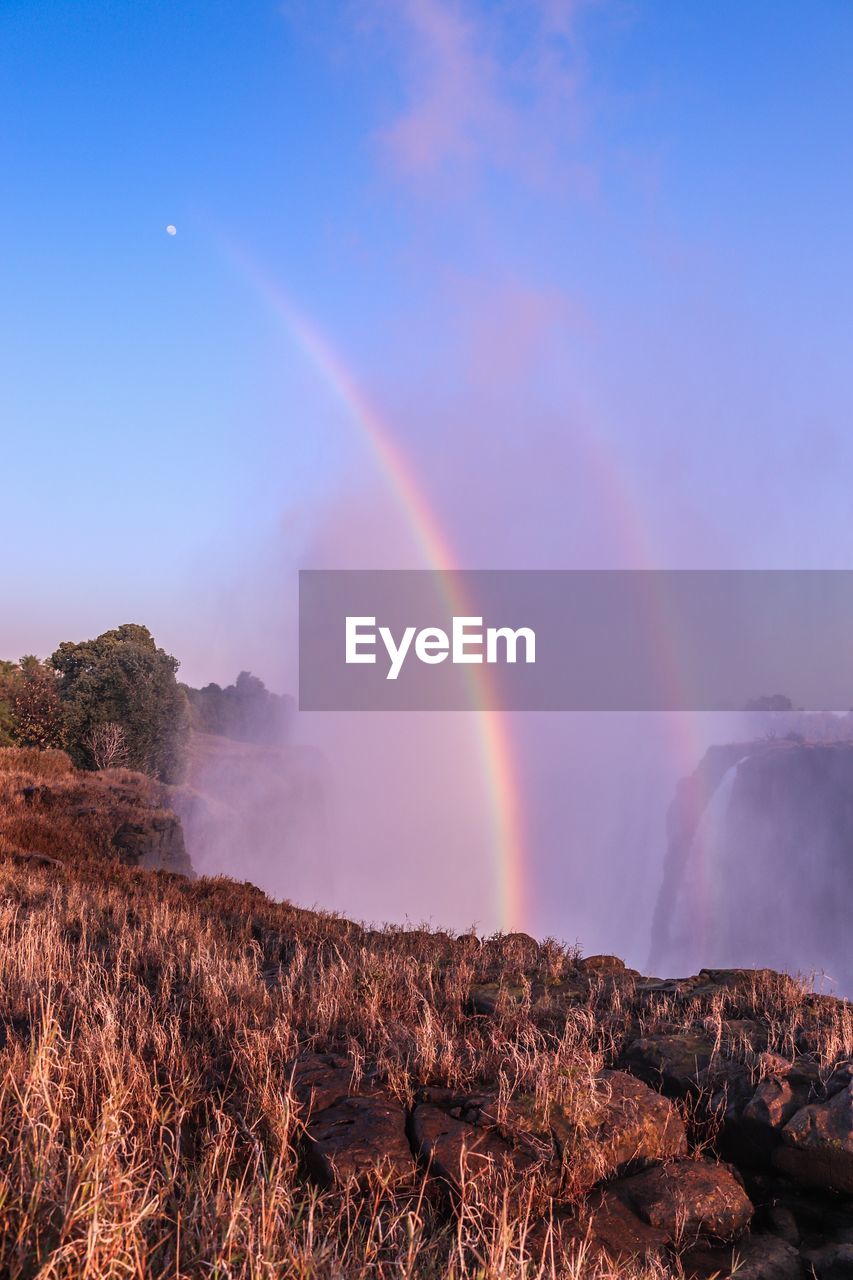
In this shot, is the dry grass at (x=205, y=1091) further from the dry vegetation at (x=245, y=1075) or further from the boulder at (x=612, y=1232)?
the boulder at (x=612, y=1232)

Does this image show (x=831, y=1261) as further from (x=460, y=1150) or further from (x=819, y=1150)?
(x=460, y=1150)

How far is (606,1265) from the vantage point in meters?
3.98

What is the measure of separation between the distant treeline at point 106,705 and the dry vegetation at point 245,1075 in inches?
1469

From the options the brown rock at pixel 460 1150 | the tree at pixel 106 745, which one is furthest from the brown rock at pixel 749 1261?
the tree at pixel 106 745

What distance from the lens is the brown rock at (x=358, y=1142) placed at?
14.6ft

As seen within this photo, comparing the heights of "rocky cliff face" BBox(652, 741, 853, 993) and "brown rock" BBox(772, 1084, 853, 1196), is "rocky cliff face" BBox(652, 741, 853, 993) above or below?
below

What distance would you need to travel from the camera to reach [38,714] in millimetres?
46469

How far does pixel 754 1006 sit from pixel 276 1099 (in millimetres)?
5549

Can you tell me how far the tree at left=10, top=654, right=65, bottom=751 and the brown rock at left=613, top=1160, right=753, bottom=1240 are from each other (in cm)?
4662

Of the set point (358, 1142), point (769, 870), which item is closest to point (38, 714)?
point (358, 1142)

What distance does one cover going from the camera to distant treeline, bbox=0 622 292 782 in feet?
153

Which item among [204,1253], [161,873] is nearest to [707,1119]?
[204,1253]

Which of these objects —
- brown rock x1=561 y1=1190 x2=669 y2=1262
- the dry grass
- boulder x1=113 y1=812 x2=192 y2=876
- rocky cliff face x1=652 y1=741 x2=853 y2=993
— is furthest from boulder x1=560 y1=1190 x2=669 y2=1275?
rocky cliff face x1=652 y1=741 x2=853 y2=993

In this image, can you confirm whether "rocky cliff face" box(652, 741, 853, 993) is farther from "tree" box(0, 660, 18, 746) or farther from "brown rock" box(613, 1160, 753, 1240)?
"brown rock" box(613, 1160, 753, 1240)
